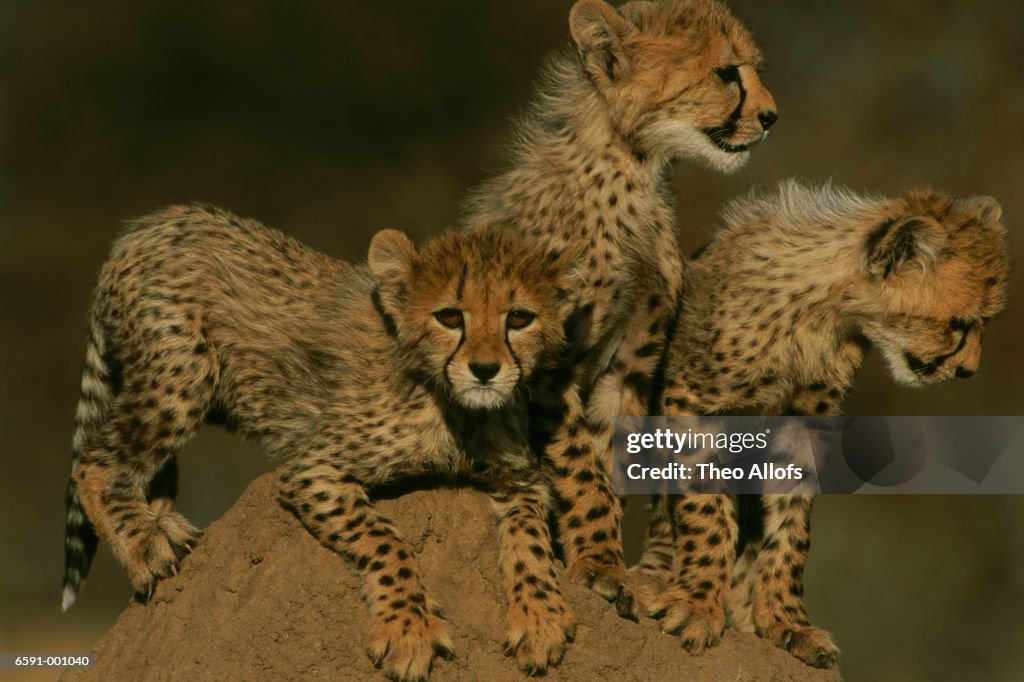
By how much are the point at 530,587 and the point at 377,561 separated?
42 cm

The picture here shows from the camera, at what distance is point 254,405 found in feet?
16.5

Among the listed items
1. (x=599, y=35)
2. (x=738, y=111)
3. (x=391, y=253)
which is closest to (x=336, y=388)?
(x=391, y=253)

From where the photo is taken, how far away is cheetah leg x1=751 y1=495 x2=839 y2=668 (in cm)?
493

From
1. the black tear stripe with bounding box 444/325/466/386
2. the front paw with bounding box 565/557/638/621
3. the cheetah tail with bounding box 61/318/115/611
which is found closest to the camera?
the black tear stripe with bounding box 444/325/466/386

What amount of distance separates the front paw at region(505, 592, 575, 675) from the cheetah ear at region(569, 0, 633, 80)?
1771 millimetres

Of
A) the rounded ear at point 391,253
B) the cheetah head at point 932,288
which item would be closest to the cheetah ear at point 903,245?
the cheetah head at point 932,288

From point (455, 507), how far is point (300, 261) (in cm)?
120

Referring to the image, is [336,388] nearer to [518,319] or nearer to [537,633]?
[518,319]

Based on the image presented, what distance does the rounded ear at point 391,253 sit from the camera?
4469 millimetres

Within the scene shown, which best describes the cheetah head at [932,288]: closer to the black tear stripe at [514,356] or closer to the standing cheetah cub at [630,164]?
the standing cheetah cub at [630,164]

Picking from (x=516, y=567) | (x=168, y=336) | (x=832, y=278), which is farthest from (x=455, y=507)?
(x=832, y=278)

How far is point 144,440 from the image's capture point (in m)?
4.91

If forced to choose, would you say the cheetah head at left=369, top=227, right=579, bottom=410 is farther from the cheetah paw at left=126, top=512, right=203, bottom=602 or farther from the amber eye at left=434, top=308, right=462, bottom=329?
the cheetah paw at left=126, top=512, right=203, bottom=602

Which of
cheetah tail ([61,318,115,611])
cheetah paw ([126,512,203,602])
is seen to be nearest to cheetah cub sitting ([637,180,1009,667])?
cheetah paw ([126,512,203,602])
